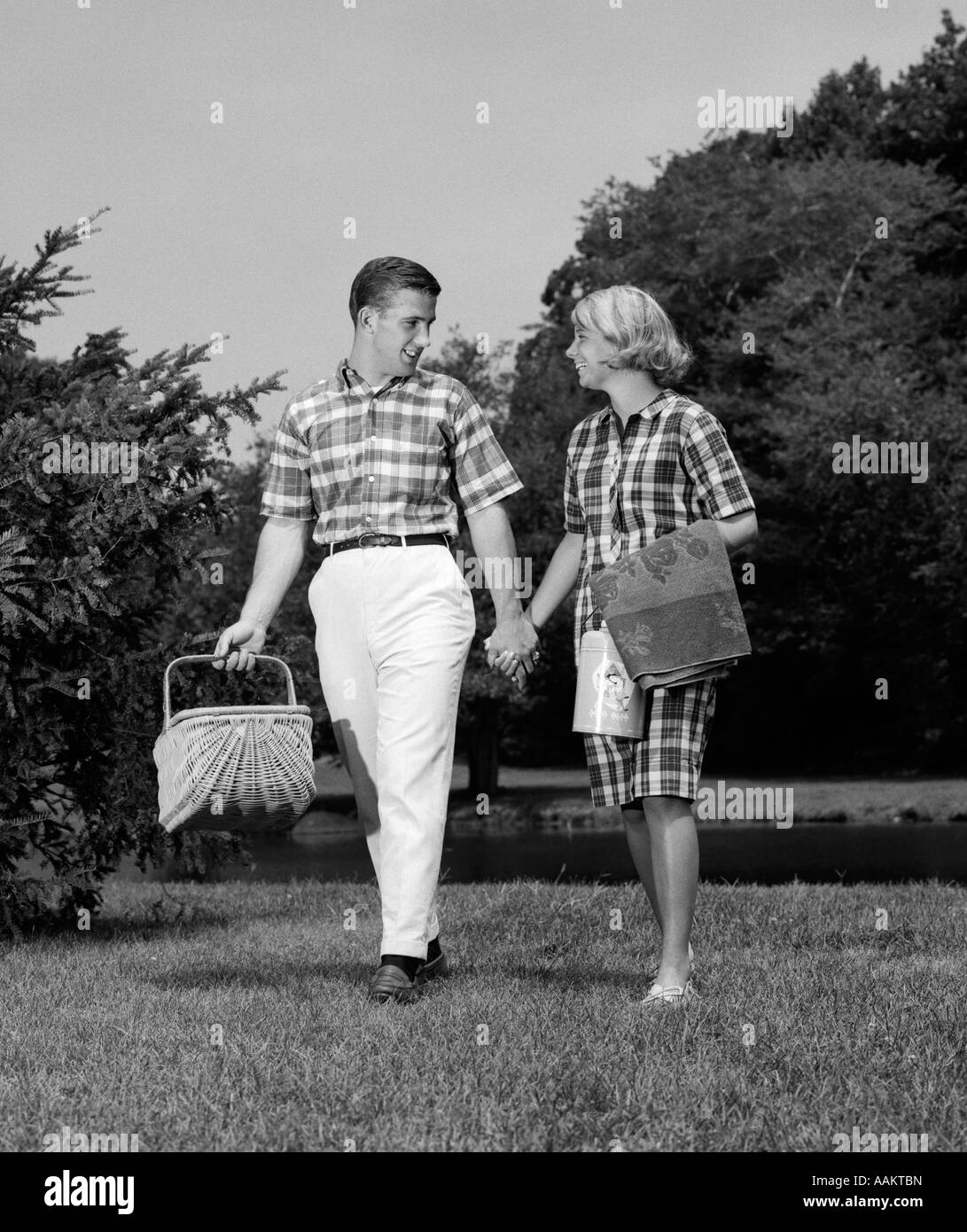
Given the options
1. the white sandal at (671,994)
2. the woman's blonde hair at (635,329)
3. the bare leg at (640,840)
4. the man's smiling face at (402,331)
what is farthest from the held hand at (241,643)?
the white sandal at (671,994)

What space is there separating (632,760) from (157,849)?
3.83 metres

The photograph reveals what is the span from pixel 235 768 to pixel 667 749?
1473 mm

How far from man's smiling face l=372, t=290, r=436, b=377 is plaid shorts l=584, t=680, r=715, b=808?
1.52 meters

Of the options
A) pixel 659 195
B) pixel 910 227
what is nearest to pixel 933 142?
pixel 910 227

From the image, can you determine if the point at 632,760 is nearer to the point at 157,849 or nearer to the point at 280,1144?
the point at 280,1144

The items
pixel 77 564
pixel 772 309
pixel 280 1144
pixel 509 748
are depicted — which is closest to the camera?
pixel 280 1144

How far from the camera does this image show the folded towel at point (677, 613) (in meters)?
5.10

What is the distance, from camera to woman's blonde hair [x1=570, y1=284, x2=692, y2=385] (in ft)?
17.8

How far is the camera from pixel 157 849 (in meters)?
8.28

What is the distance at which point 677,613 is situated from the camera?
5098 mm

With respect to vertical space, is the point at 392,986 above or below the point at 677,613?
below

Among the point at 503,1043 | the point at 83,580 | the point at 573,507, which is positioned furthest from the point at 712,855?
the point at 503,1043

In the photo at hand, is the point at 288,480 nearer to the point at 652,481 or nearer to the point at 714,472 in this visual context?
the point at 652,481

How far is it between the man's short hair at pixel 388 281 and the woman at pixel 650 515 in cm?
58
